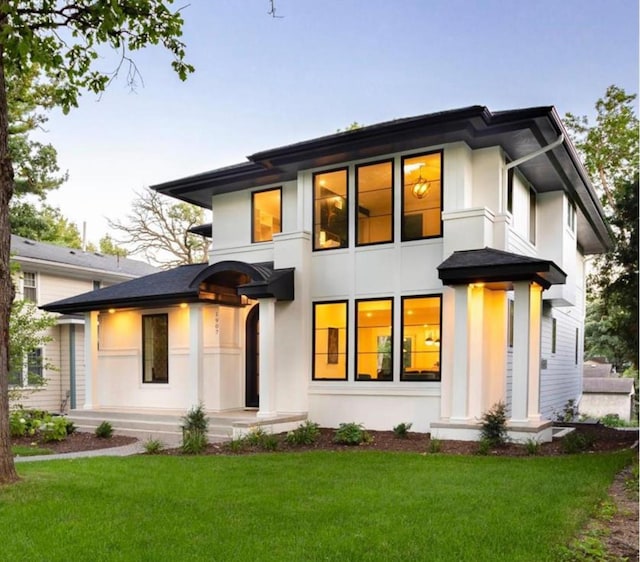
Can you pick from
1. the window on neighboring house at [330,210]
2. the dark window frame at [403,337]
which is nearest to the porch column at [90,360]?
the window on neighboring house at [330,210]

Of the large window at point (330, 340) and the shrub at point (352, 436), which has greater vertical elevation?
the large window at point (330, 340)

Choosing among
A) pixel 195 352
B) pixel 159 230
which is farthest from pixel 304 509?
pixel 159 230

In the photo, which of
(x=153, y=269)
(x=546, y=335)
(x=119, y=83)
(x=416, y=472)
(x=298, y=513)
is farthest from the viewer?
(x=153, y=269)

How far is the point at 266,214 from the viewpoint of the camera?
1269cm

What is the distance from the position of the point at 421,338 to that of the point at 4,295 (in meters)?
6.75

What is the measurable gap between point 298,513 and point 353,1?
386 inches

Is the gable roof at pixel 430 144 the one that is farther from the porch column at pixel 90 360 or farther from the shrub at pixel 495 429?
the shrub at pixel 495 429

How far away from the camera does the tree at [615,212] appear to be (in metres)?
10.0

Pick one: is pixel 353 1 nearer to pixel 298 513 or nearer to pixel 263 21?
pixel 263 21

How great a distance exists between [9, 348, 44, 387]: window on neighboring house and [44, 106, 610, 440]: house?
5.78ft

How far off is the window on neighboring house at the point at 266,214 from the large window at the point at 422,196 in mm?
3014

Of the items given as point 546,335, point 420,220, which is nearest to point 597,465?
point 420,220

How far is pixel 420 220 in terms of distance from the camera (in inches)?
420

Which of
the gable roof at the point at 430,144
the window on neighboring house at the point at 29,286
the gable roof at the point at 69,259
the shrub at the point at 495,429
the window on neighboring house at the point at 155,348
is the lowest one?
the shrub at the point at 495,429
